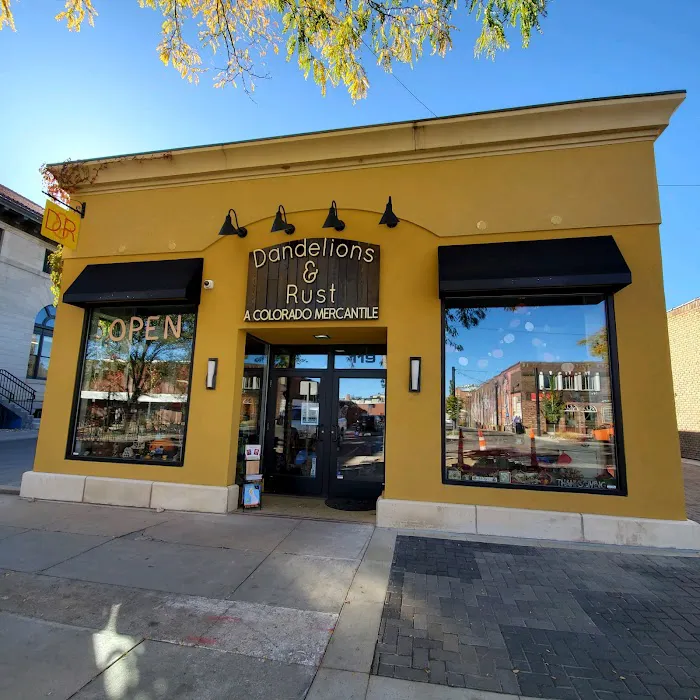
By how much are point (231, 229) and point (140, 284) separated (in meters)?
1.78

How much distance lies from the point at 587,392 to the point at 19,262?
77.9ft

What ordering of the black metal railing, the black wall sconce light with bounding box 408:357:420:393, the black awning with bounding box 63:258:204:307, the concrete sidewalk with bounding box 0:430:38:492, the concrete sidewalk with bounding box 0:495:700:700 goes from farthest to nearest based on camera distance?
the black metal railing → the concrete sidewalk with bounding box 0:430:38:492 → the black awning with bounding box 63:258:204:307 → the black wall sconce light with bounding box 408:357:420:393 → the concrete sidewalk with bounding box 0:495:700:700

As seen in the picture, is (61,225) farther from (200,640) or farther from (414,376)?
(200,640)

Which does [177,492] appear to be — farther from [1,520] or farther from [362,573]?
[362,573]

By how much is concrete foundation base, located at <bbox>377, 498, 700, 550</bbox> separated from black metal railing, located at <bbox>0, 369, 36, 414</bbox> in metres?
19.4

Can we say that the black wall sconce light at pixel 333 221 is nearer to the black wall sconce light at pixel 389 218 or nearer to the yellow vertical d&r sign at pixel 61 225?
the black wall sconce light at pixel 389 218

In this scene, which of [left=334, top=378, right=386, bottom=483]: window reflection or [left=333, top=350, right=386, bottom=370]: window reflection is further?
[left=333, top=350, right=386, bottom=370]: window reflection

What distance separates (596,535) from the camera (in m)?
5.22

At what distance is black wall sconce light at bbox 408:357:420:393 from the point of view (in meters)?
5.91

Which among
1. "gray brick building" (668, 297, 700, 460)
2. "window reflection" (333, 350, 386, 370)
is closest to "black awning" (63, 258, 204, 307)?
"window reflection" (333, 350, 386, 370)

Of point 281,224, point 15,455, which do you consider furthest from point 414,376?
point 15,455

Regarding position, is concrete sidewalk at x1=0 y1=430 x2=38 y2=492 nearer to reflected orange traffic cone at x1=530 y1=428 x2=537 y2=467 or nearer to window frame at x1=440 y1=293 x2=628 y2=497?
window frame at x1=440 y1=293 x2=628 y2=497

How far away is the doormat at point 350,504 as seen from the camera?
266 inches

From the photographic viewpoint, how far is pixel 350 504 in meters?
6.94
